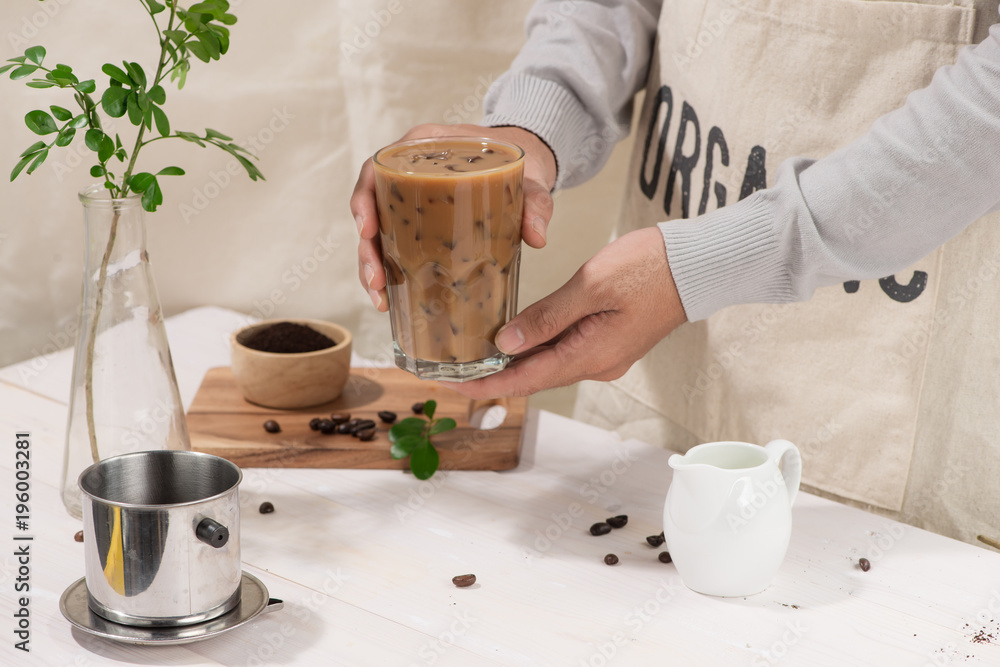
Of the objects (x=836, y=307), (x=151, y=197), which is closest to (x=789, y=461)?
(x=836, y=307)

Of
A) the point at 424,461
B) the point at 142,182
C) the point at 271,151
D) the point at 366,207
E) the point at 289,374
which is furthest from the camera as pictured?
the point at 271,151

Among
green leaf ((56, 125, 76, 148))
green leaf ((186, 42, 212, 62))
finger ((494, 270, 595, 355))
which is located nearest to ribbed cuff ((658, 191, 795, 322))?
finger ((494, 270, 595, 355))

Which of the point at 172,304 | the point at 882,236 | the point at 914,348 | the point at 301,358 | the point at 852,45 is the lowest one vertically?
the point at 172,304

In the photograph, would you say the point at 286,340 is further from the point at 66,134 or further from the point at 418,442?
the point at 66,134

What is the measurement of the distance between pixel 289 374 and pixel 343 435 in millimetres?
135

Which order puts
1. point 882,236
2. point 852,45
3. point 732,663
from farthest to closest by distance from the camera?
point 852,45 < point 882,236 < point 732,663

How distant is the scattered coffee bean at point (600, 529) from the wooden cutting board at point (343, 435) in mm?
200

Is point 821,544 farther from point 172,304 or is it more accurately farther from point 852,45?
point 172,304

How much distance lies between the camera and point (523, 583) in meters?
0.98

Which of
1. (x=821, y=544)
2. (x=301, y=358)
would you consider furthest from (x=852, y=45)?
(x=301, y=358)

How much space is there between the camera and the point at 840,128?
47.0 inches

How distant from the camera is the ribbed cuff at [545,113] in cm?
135

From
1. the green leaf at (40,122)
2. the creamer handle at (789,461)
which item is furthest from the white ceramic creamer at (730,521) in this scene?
the green leaf at (40,122)

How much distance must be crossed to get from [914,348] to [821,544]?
1.02 feet
